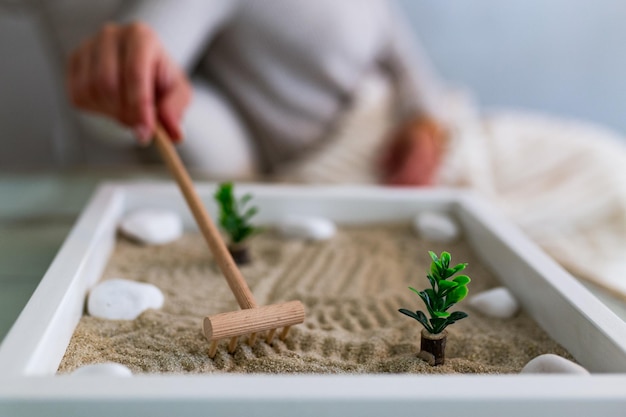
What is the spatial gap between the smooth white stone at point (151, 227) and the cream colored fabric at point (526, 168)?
0.36m

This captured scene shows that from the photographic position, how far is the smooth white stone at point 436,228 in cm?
71

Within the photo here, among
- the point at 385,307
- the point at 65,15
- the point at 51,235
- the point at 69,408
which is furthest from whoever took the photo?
the point at 65,15

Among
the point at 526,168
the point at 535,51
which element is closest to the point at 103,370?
the point at 526,168

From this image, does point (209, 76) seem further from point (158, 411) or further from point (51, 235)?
point (158, 411)

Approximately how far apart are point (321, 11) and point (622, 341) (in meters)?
0.71

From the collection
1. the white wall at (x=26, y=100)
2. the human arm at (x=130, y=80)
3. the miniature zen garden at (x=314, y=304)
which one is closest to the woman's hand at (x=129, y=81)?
the human arm at (x=130, y=80)

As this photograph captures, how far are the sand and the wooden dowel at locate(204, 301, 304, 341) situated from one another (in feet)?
0.07

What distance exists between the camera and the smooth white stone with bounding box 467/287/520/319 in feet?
1.81

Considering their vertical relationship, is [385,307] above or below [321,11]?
below

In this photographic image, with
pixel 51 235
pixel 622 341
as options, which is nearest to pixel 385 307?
pixel 622 341

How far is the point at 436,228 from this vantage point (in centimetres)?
72

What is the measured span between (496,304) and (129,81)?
0.40m

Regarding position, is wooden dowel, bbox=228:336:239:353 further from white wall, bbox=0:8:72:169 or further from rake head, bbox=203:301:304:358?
white wall, bbox=0:8:72:169

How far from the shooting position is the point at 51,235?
68cm
